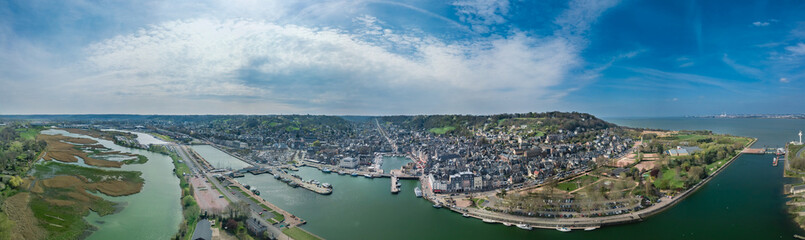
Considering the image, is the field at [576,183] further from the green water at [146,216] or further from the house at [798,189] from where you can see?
the green water at [146,216]

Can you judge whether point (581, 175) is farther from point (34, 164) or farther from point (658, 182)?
point (34, 164)

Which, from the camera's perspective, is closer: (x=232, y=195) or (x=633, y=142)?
(x=232, y=195)

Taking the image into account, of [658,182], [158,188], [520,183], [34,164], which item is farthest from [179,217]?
[658,182]

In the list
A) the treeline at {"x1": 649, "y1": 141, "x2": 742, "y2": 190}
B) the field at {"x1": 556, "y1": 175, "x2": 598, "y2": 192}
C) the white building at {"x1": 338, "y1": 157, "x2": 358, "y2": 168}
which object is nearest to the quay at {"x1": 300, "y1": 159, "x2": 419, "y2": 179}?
the white building at {"x1": 338, "y1": 157, "x2": 358, "y2": 168}

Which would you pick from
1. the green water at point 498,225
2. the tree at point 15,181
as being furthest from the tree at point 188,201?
the tree at point 15,181

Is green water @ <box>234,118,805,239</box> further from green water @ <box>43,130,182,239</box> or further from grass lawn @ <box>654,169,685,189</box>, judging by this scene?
green water @ <box>43,130,182,239</box>
